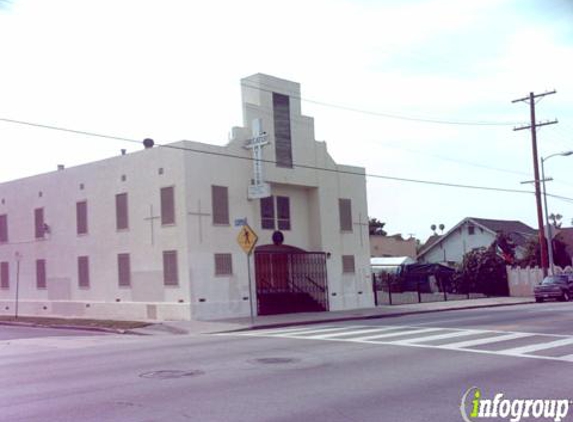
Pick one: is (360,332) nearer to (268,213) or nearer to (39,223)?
(268,213)

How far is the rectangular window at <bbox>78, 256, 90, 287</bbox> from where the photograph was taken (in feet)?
101

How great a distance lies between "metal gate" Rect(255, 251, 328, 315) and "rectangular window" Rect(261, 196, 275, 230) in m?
1.24

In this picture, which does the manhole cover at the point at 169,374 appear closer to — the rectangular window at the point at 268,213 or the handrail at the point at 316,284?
the rectangular window at the point at 268,213

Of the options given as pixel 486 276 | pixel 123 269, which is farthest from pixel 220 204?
pixel 486 276

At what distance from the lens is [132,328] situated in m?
22.8

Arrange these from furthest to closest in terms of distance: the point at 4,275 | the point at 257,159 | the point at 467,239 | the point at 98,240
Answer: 1. the point at 467,239
2. the point at 4,275
3. the point at 98,240
4. the point at 257,159

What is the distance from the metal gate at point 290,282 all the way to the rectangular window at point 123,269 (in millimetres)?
5413

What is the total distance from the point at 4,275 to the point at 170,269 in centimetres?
1257

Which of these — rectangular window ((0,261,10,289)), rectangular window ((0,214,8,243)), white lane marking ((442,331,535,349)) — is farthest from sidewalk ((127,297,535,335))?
rectangular window ((0,214,8,243))

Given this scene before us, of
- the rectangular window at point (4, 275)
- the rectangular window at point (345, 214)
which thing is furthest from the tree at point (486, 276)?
the rectangular window at point (4, 275)

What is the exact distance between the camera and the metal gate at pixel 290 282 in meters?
29.3

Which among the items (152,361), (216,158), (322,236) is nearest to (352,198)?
(322,236)

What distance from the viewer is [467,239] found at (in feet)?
203

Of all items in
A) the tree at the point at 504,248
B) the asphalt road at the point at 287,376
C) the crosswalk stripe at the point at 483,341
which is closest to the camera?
the asphalt road at the point at 287,376
